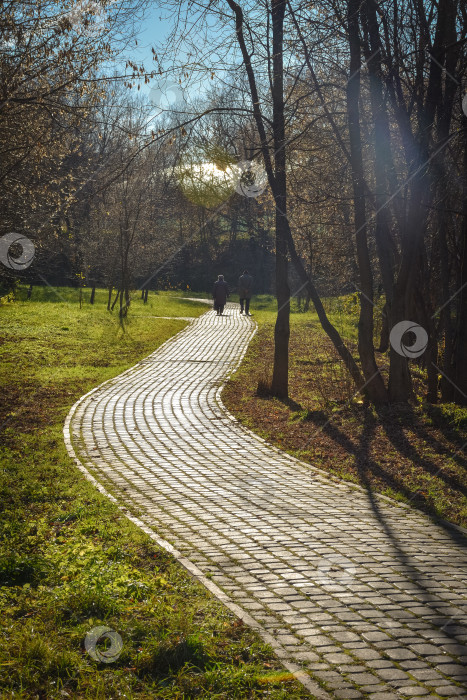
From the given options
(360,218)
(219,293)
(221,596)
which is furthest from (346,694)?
(219,293)

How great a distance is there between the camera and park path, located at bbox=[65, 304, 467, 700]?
Answer: 13.4 feet

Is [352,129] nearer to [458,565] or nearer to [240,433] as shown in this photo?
[240,433]

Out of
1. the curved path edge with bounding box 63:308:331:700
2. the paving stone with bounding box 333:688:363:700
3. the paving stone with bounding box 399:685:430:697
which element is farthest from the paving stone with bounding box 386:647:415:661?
the curved path edge with bounding box 63:308:331:700

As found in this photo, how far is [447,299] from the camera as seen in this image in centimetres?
1325

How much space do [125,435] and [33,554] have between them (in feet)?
17.7

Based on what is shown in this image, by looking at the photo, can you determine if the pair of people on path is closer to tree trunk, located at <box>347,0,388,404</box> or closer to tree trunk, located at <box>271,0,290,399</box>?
tree trunk, located at <box>271,0,290,399</box>

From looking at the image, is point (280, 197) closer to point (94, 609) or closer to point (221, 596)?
point (221, 596)

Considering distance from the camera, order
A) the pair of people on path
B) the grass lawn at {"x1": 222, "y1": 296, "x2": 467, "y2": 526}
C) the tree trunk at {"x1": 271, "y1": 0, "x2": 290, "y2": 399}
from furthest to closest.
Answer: the pair of people on path < the tree trunk at {"x1": 271, "y1": 0, "x2": 290, "y2": 399} < the grass lawn at {"x1": 222, "y1": 296, "x2": 467, "y2": 526}

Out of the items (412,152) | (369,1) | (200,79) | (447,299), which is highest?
(369,1)

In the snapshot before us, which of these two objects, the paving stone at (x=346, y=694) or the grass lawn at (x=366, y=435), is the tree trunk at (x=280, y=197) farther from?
the paving stone at (x=346, y=694)

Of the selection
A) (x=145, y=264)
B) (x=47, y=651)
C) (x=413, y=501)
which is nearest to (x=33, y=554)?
(x=47, y=651)

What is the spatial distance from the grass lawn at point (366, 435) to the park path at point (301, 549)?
0.43 meters

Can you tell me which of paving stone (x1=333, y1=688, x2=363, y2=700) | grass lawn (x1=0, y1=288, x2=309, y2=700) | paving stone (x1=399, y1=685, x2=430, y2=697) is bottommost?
grass lawn (x1=0, y1=288, x2=309, y2=700)

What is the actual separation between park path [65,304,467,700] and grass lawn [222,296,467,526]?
0.43m
